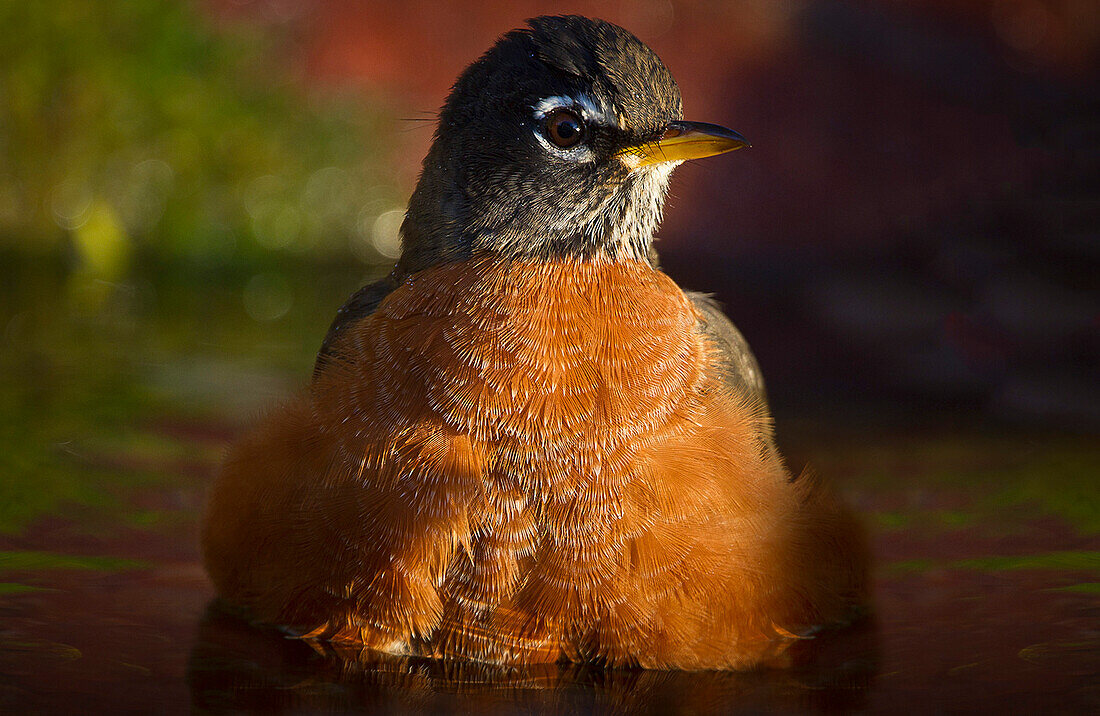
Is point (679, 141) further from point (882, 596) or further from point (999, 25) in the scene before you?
point (999, 25)

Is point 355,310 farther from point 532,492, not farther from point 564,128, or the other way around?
point 532,492

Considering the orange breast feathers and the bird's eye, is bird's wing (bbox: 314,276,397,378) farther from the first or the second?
the bird's eye

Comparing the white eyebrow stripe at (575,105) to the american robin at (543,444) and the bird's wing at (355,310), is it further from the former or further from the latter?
the bird's wing at (355,310)

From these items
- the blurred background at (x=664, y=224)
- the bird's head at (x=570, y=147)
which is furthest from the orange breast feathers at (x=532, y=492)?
the blurred background at (x=664, y=224)

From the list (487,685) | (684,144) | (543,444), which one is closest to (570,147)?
(684,144)

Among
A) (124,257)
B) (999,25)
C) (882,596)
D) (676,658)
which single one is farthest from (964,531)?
(124,257)

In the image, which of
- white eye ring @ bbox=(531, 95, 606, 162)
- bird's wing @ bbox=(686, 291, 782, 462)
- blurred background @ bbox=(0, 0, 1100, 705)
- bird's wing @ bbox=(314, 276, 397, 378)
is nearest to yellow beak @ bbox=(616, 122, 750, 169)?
white eye ring @ bbox=(531, 95, 606, 162)

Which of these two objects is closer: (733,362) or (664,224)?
(733,362)
